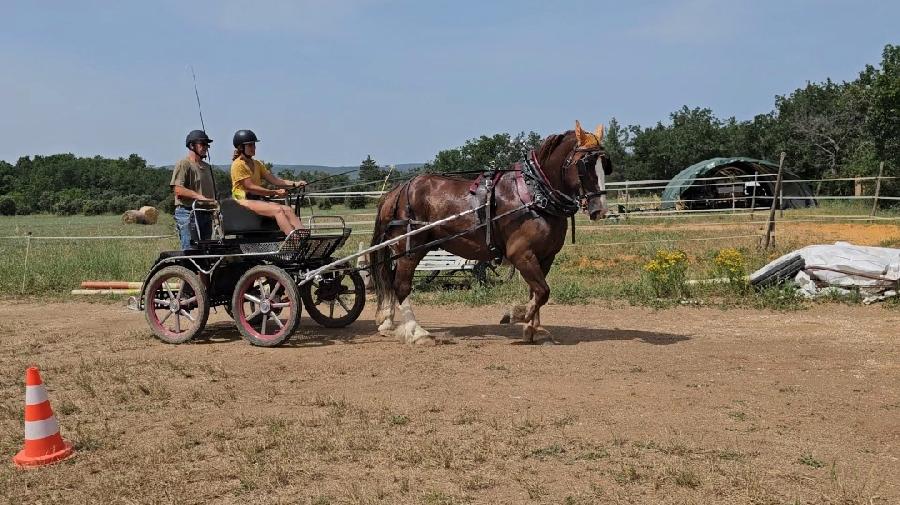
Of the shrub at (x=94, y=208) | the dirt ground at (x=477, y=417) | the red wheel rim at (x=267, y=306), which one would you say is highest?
the shrub at (x=94, y=208)

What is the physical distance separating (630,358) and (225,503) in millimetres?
4155

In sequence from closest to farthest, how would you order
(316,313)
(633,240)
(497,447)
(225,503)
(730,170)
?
(225,503) < (497,447) < (316,313) < (633,240) < (730,170)

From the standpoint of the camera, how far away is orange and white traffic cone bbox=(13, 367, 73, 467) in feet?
14.4

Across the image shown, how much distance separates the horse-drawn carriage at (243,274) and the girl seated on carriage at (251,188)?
0.46 feet

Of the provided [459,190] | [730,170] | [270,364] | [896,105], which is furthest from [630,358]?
[730,170]

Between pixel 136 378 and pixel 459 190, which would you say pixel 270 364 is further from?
pixel 459 190

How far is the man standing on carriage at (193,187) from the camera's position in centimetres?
810

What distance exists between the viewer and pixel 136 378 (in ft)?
21.2

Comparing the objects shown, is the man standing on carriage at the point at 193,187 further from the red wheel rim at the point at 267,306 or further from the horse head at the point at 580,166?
the horse head at the point at 580,166

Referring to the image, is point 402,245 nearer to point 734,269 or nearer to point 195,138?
point 195,138

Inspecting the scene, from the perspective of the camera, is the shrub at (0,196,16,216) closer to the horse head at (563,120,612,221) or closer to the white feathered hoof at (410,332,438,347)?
the white feathered hoof at (410,332,438,347)

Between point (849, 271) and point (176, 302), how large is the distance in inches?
332

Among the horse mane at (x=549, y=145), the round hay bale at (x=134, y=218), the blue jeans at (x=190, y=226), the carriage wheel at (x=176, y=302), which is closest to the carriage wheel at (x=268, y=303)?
the carriage wheel at (x=176, y=302)

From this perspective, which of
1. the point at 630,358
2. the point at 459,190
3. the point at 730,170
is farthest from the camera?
the point at 730,170
